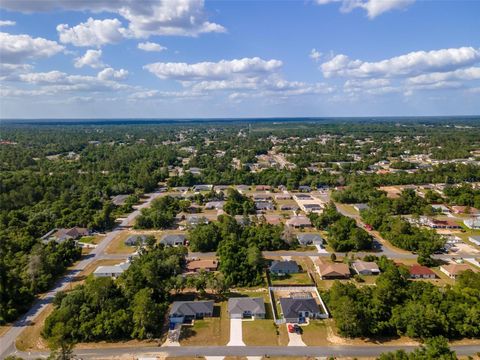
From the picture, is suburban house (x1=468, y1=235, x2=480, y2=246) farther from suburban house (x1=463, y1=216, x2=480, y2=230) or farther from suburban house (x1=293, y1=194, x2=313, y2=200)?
suburban house (x1=293, y1=194, x2=313, y2=200)

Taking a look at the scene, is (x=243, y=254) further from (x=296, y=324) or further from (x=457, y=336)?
(x=457, y=336)

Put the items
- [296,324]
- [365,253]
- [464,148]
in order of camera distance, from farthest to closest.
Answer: [464,148], [365,253], [296,324]

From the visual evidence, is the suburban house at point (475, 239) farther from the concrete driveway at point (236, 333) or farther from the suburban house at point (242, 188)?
the suburban house at point (242, 188)

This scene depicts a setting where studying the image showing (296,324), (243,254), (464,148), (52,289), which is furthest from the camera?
(464,148)

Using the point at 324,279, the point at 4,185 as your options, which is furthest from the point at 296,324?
the point at 4,185

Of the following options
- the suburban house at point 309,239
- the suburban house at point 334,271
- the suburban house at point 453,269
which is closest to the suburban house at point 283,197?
the suburban house at point 309,239

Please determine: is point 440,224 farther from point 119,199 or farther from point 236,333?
point 119,199
